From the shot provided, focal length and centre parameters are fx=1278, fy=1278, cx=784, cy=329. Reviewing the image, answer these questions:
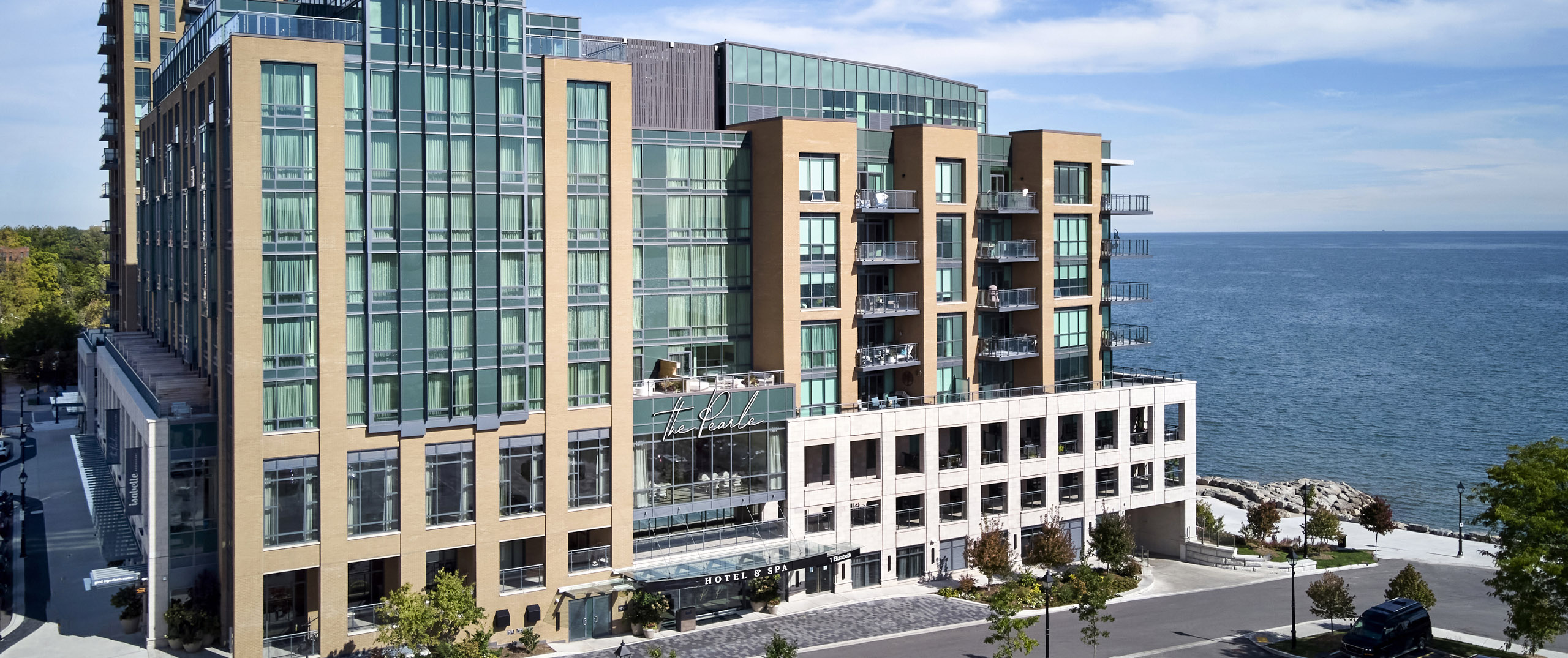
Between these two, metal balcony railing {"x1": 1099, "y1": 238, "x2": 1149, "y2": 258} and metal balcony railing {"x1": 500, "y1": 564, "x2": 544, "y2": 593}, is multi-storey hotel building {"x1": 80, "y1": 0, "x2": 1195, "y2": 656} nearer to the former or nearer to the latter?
metal balcony railing {"x1": 500, "y1": 564, "x2": 544, "y2": 593}

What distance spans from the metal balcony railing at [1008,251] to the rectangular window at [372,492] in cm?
2881

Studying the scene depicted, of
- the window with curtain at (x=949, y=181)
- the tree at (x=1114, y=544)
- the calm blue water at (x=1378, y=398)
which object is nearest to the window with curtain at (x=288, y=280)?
the window with curtain at (x=949, y=181)

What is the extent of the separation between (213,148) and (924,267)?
29.1 m

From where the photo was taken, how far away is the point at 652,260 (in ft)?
171

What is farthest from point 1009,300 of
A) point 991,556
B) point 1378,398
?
point 1378,398

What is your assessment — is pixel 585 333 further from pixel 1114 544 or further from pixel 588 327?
pixel 1114 544

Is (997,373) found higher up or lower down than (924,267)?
lower down

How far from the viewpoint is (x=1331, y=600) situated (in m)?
48.5

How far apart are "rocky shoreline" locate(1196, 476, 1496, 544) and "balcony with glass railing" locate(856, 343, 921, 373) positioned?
2764cm

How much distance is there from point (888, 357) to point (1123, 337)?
15.6 meters

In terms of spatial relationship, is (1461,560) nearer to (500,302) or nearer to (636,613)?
(636,613)

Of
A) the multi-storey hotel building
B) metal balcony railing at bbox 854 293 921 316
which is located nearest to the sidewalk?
the multi-storey hotel building

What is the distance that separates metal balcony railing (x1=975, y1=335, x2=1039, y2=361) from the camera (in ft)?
197

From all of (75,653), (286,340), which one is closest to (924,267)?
(286,340)
